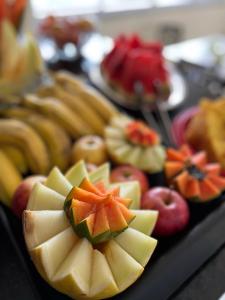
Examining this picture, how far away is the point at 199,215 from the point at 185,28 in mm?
1879

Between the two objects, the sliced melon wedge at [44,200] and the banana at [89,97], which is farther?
the banana at [89,97]

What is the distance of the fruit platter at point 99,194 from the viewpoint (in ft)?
1.29

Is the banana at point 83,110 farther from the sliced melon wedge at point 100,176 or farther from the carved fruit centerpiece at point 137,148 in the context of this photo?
the sliced melon wedge at point 100,176

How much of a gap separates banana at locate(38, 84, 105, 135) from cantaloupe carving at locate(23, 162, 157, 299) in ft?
0.91

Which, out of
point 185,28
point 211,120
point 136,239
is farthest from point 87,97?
point 185,28

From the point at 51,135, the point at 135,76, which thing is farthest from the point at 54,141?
the point at 135,76

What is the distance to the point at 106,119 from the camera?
72 cm

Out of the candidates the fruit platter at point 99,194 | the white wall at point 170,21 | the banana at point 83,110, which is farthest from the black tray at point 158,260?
the white wall at point 170,21

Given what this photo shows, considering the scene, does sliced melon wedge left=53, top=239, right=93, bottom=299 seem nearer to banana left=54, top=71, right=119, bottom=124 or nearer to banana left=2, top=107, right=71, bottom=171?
banana left=2, top=107, right=71, bottom=171

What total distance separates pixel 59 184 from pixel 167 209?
16cm

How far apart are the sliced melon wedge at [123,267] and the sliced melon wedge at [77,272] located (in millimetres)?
25

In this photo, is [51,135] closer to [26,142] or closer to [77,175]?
[26,142]

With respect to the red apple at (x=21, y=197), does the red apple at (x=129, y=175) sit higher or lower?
lower

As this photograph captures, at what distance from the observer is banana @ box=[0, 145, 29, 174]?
601 millimetres
